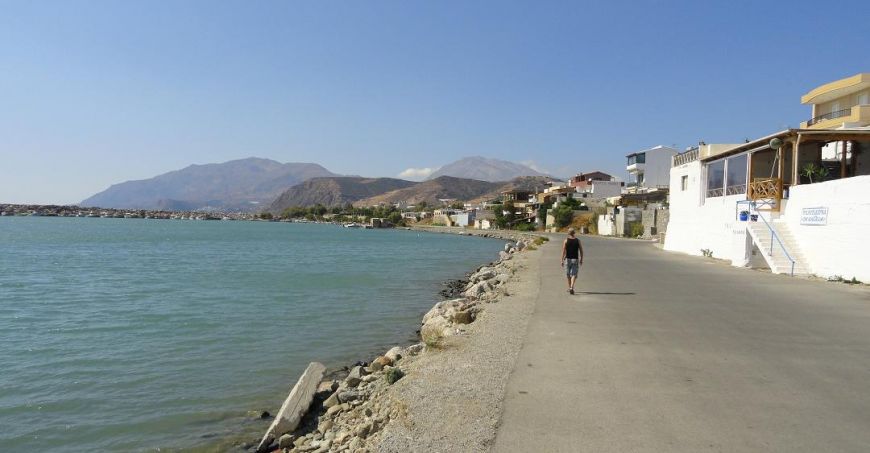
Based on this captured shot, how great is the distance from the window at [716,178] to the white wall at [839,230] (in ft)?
27.9

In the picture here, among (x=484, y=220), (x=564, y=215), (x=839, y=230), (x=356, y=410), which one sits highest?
(x=564, y=215)

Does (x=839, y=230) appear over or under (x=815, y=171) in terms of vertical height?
under

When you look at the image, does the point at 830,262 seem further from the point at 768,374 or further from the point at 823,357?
the point at 768,374

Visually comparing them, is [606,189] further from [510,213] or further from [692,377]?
[692,377]

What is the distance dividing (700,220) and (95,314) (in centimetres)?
2714

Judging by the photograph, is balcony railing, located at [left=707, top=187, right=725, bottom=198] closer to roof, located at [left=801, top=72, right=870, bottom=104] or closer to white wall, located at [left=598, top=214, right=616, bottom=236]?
roof, located at [left=801, top=72, right=870, bottom=104]

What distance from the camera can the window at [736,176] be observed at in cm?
2548

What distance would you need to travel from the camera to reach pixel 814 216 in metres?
18.5

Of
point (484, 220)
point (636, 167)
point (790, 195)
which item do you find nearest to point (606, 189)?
point (636, 167)

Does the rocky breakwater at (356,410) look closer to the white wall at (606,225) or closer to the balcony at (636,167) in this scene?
the white wall at (606,225)

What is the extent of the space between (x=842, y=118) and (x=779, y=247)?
872 inches

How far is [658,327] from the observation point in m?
10.1

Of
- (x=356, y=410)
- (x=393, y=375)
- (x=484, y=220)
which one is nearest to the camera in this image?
(x=356, y=410)

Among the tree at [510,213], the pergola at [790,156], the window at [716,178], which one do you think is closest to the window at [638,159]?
the tree at [510,213]
